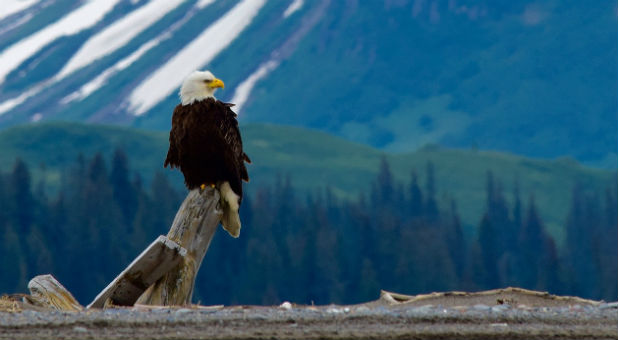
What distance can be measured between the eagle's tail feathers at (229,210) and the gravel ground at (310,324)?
4.12 m

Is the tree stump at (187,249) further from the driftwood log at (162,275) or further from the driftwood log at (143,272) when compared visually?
the driftwood log at (143,272)

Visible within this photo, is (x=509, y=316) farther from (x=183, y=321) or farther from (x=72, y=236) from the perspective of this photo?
(x=72, y=236)

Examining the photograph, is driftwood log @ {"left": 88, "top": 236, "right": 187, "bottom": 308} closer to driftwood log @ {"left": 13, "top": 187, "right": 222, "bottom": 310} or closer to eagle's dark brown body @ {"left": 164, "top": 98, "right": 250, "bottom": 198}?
driftwood log @ {"left": 13, "top": 187, "right": 222, "bottom": 310}

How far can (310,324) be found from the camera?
33.8ft

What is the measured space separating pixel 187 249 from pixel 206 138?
2863 mm

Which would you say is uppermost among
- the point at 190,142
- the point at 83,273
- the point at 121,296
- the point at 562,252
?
the point at 562,252

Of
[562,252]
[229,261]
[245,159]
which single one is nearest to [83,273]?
[229,261]

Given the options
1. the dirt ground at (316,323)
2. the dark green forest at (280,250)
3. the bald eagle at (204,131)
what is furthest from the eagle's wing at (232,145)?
the dark green forest at (280,250)

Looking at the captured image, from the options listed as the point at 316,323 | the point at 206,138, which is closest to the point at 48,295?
the point at 316,323

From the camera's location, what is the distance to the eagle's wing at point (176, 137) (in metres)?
16.9

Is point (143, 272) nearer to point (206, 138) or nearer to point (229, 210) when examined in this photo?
point (229, 210)

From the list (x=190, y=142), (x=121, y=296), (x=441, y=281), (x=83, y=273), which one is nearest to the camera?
(x=121, y=296)

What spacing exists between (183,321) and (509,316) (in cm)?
296

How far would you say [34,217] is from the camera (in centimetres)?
16500
